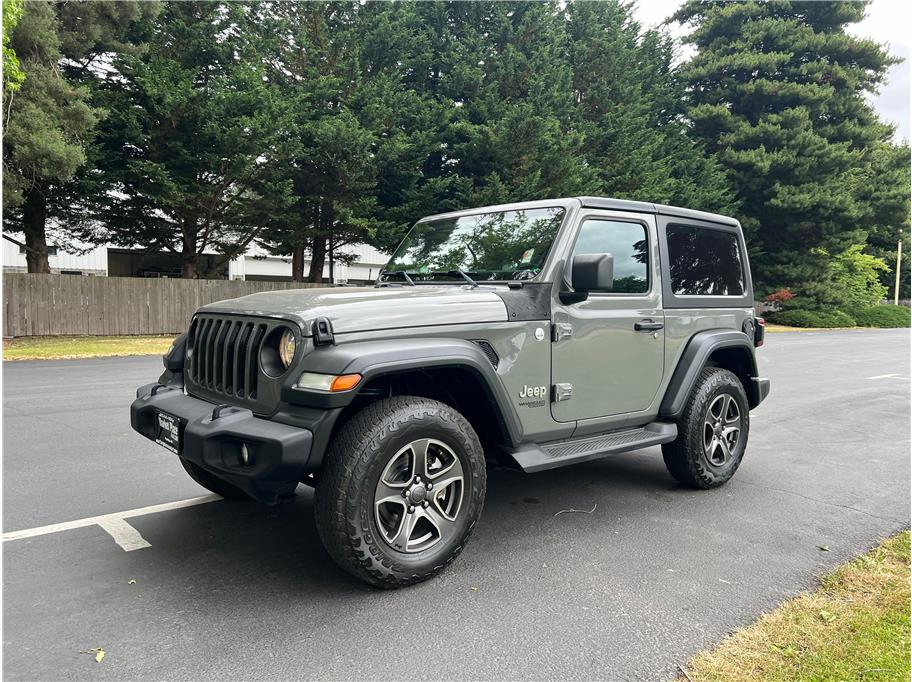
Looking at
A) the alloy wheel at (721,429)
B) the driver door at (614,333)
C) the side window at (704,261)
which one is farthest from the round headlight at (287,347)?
the alloy wheel at (721,429)

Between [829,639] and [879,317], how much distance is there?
46.3 metres

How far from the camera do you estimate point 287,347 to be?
3184 mm

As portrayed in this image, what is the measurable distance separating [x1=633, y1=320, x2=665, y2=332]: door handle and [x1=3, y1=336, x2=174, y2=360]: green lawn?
1411 centimetres

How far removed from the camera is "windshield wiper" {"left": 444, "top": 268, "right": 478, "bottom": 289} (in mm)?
4070

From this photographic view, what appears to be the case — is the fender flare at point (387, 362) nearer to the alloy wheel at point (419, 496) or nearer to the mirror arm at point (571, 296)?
the alloy wheel at point (419, 496)

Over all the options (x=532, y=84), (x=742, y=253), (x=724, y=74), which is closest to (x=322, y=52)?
(x=532, y=84)

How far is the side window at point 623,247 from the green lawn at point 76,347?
1402 centimetres

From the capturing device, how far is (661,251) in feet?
15.3

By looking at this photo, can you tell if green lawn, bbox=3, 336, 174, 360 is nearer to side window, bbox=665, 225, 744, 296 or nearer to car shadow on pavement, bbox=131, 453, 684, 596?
car shadow on pavement, bbox=131, 453, 684, 596

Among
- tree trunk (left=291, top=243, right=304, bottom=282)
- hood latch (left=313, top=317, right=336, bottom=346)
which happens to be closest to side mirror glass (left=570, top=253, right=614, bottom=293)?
hood latch (left=313, top=317, right=336, bottom=346)

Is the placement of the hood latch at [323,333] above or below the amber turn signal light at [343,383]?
above

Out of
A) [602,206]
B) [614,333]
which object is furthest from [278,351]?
[602,206]

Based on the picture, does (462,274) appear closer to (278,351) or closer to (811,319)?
(278,351)

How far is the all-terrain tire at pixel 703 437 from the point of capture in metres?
4.71
